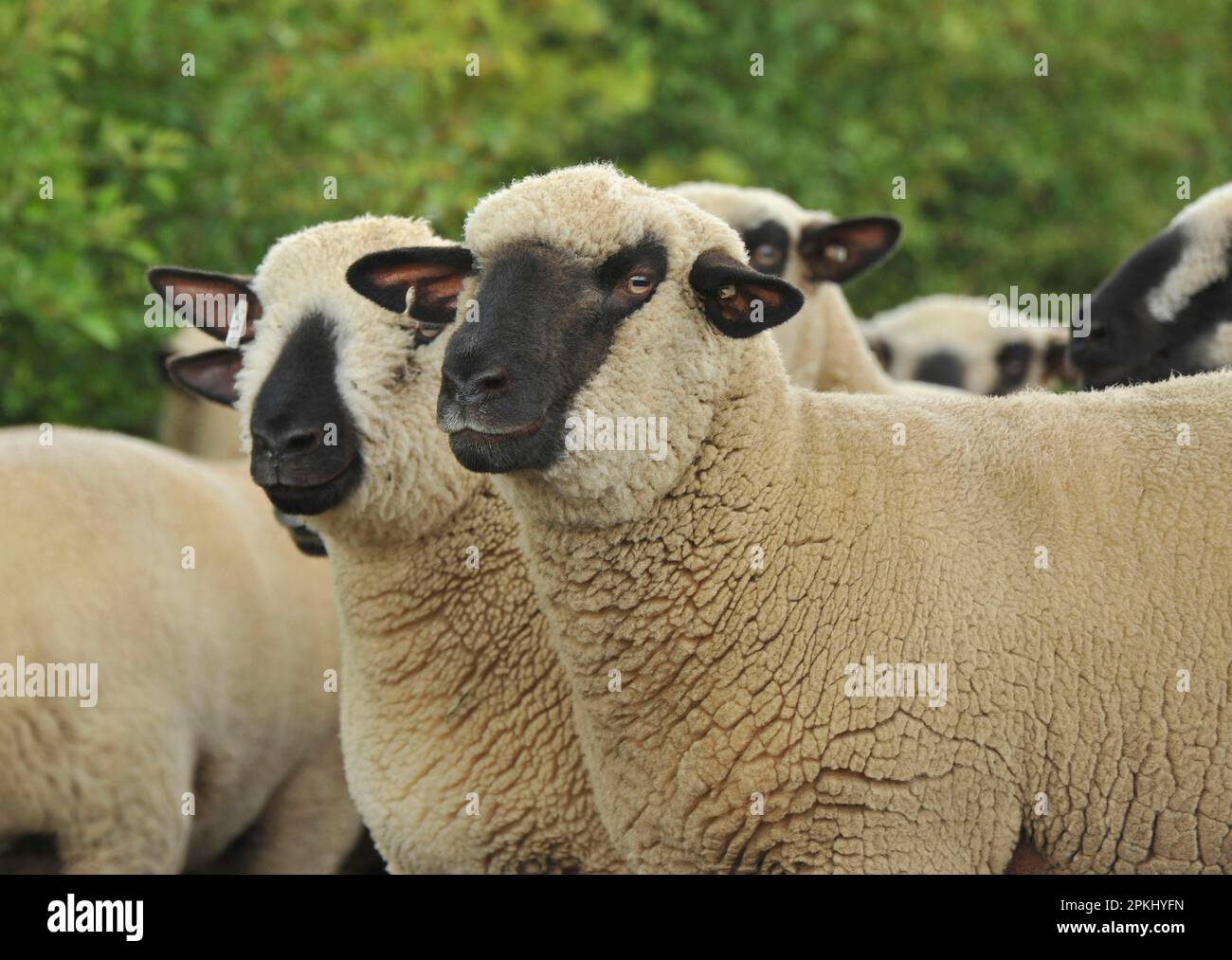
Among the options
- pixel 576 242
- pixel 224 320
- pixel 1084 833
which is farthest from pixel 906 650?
pixel 224 320

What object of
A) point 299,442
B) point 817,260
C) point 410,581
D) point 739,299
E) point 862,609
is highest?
point 739,299

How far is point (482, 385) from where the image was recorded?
3242mm

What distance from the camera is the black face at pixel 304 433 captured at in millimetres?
3865

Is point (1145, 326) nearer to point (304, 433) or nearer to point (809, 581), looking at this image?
point (809, 581)

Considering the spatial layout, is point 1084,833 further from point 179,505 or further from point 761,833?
point 179,505

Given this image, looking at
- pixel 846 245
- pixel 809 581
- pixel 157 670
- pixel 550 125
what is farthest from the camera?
pixel 550 125

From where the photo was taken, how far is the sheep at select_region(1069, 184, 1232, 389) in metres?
4.62

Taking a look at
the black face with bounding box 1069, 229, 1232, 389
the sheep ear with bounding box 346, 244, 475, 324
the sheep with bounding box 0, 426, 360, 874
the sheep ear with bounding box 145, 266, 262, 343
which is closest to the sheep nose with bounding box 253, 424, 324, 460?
the sheep ear with bounding box 346, 244, 475, 324

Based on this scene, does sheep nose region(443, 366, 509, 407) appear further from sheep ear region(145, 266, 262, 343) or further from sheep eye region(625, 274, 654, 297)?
sheep ear region(145, 266, 262, 343)

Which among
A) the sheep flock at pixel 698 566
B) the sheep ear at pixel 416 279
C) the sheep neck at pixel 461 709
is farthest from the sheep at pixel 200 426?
the sheep ear at pixel 416 279

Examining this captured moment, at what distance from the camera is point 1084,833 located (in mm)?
3391

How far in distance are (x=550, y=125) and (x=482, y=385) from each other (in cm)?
864

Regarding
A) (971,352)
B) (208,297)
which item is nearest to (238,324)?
(208,297)

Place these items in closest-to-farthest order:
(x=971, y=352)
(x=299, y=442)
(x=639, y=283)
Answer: (x=639, y=283) < (x=299, y=442) < (x=971, y=352)
